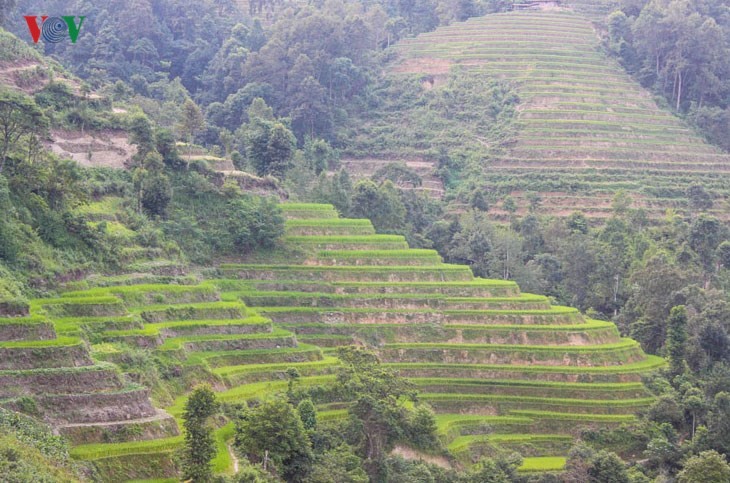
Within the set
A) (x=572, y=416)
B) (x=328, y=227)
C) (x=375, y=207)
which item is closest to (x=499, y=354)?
(x=572, y=416)

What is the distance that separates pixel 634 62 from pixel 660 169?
14050 millimetres

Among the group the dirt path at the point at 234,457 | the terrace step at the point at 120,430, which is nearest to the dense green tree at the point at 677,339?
the dirt path at the point at 234,457

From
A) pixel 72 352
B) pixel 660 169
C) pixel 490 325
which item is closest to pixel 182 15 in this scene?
pixel 660 169

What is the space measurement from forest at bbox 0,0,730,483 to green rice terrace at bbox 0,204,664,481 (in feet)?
2.32

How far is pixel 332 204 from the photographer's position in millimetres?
51188

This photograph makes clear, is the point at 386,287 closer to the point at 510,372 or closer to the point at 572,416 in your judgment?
the point at 510,372

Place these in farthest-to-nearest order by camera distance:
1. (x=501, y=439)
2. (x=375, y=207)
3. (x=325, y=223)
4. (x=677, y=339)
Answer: (x=375, y=207) → (x=325, y=223) → (x=677, y=339) → (x=501, y=439)

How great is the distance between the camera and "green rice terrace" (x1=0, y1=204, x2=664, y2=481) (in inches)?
1299

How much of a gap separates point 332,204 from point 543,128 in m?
20.1

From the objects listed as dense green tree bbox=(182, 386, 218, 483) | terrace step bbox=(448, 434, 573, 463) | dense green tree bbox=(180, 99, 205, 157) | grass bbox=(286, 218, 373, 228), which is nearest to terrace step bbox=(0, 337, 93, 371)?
dense green tree bbox=(182, 386, 218, 483)

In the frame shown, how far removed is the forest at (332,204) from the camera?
31891 millimetres

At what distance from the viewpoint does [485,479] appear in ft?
112

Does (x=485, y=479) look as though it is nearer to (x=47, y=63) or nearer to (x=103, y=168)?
(x=103, y=168)

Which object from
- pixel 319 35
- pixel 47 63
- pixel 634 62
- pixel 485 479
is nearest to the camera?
pixel 485 479
